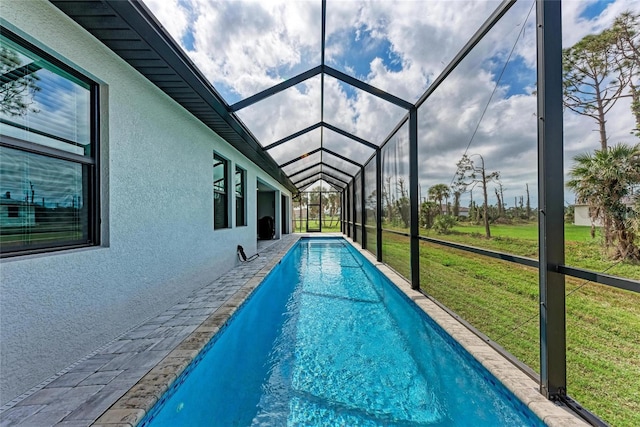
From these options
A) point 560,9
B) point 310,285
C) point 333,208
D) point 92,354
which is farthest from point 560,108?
point 333,208

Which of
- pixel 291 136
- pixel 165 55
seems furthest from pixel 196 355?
pixel 291 136

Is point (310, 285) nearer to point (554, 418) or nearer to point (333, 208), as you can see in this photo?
point (554, 418)

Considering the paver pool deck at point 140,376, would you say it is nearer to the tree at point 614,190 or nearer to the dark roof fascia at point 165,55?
the tree at point 614,190

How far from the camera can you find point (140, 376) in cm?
214

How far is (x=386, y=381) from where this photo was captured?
8.55 ft

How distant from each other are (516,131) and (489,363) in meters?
3.19

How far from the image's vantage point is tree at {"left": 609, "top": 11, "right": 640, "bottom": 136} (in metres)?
2.37

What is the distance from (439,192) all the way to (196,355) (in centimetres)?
523

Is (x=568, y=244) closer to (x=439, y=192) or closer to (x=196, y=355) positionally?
(x=196, y=355)

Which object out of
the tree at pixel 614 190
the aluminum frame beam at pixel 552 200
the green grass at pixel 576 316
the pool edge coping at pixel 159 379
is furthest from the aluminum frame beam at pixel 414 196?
the pool edge coping at pixel 159 379

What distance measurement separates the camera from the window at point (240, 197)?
7.44 metres

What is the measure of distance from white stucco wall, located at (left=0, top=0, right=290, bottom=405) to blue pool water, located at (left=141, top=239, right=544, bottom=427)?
944mm

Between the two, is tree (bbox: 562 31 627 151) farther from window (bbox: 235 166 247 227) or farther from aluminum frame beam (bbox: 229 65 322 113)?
window (bbox: 235 166 247 227)

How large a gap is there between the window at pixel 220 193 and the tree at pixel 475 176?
4699mm
